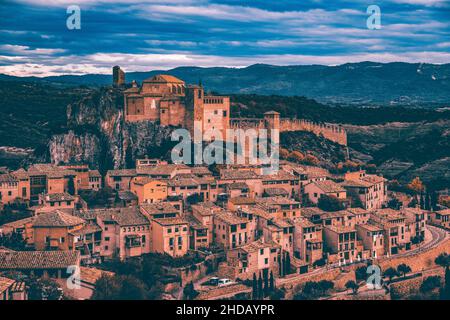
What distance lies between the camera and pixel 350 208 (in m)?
55.9

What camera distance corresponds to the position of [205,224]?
1944 inches

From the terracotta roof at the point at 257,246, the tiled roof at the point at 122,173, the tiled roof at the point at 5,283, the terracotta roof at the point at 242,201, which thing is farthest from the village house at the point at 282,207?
the tiled roof at the point at 5,283

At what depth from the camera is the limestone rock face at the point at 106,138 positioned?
66750 mm

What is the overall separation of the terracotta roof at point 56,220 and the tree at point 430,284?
22.3 metres

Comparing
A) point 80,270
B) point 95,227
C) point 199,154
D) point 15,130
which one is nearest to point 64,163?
point 199,154

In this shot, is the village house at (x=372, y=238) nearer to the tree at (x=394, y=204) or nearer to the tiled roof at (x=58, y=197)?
the tree at (x=394, y=204)

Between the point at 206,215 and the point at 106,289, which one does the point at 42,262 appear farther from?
the point at 206,215

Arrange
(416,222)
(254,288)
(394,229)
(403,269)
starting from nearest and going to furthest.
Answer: (254,288) → (403,269) → (394,229) → (416,222)

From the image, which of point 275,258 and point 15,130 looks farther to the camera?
point 15,130

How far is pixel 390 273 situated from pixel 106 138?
30.9 m

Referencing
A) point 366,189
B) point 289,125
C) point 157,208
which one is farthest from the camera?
point 289,125

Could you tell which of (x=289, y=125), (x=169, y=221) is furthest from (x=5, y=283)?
(x=289, y=125)

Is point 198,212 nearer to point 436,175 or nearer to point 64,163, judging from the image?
point 64,163
